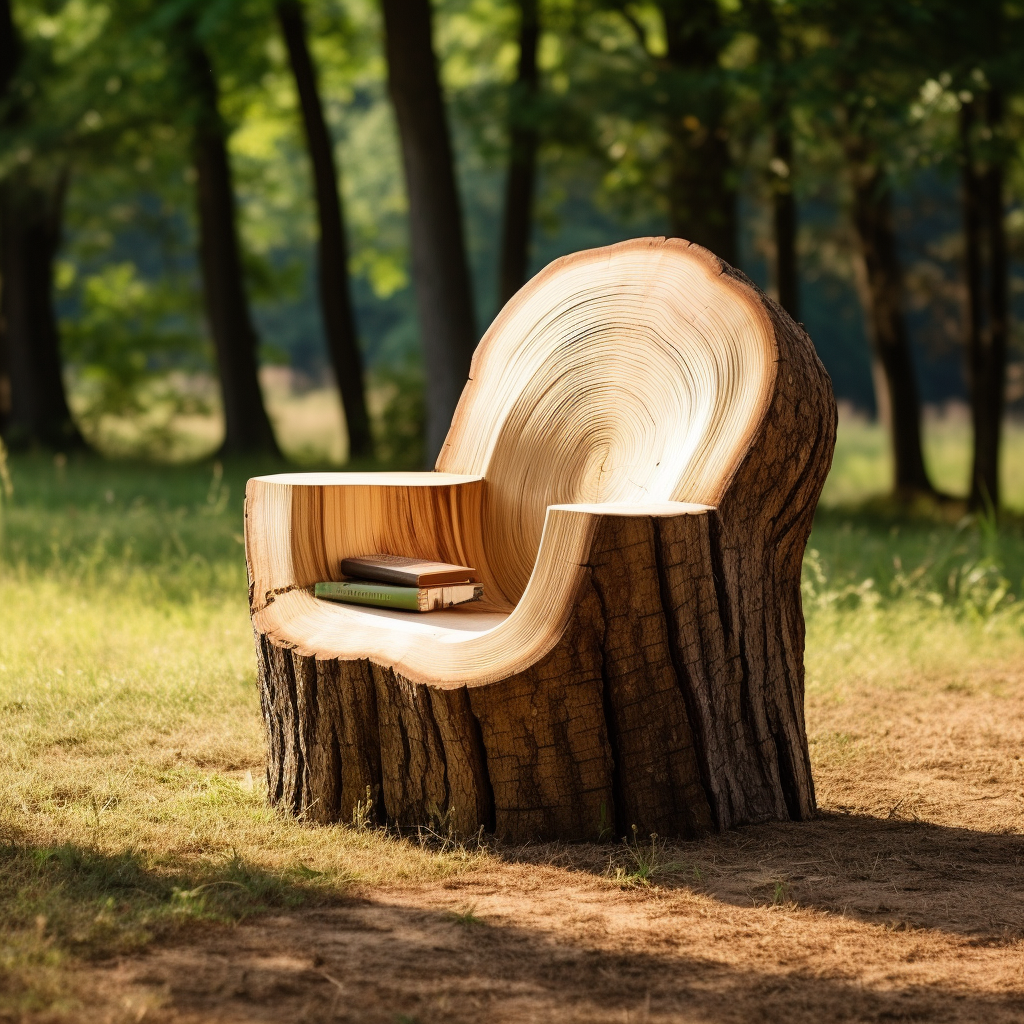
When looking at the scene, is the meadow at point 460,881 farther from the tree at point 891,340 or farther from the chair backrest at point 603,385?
the tree at point 891,340

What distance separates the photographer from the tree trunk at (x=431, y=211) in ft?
35.0

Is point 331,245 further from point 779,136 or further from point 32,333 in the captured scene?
point 779,136

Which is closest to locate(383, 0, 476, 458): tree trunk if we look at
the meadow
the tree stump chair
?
the meadow

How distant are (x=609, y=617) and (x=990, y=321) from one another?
1183 cm

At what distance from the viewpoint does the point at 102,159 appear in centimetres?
1538

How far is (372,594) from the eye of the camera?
12.5ft

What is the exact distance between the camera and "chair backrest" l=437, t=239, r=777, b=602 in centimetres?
376

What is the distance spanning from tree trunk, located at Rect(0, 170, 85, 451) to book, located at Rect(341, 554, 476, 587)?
1430 cm

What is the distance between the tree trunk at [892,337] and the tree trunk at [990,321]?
3.01 feet

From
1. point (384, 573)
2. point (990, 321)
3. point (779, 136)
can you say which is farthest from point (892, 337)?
point (384, 573)

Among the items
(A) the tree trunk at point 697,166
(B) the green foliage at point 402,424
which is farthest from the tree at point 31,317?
(A) the tree trunk at point 697,166

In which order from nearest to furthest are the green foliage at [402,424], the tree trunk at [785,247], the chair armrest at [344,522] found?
the chair armrest at [344,522], the tree trunk at [785,247], the green foliage at [402,424]

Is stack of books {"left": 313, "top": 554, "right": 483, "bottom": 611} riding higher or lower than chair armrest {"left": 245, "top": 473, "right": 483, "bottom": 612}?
lower

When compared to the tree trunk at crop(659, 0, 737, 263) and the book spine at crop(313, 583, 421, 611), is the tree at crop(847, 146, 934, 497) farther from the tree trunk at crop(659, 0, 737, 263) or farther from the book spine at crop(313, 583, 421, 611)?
the book spine at crop(313, 583, 421, 611)
